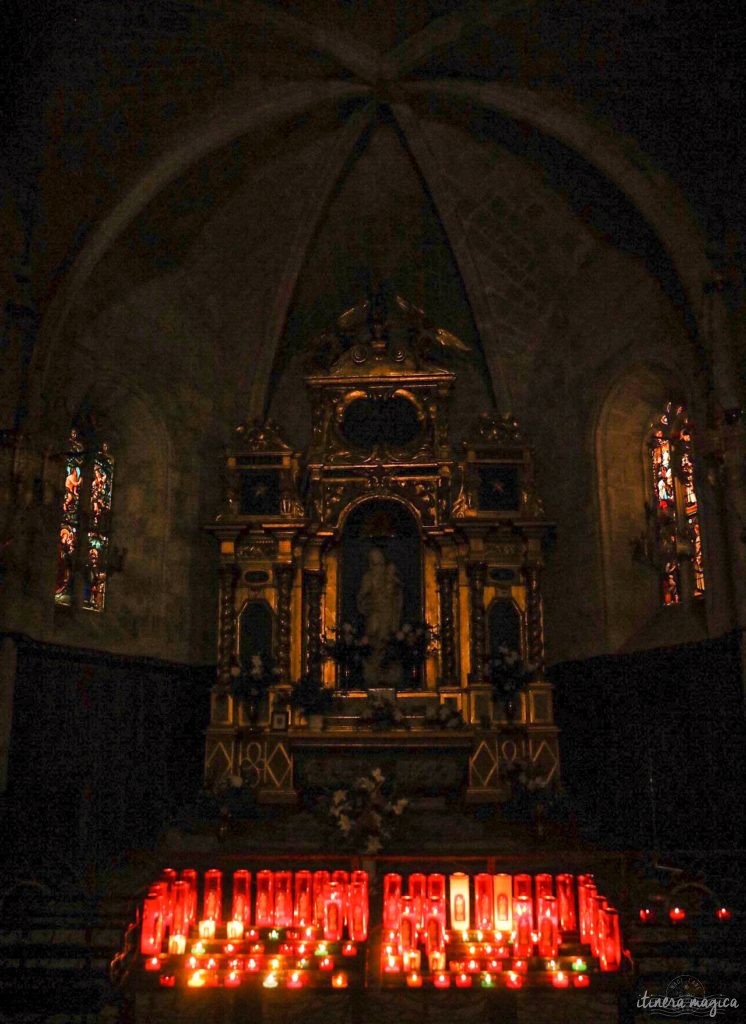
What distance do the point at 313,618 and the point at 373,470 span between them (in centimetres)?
278

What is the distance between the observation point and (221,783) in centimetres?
1321

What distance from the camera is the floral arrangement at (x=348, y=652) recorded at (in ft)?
49.1

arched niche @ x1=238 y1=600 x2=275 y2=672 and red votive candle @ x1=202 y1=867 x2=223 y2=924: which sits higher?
arched niche @ x1=238 y1=600 x2=275 y2=672

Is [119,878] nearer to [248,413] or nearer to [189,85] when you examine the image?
[248,413]

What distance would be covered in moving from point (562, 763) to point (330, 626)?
14.4 feet

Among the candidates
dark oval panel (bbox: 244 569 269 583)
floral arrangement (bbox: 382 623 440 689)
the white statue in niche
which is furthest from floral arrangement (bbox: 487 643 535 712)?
dark oval panel (bbox: 244 569 269 583)

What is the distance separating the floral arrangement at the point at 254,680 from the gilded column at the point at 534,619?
4.10 meters

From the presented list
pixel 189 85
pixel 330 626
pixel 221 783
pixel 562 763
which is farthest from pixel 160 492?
pixel 562 763

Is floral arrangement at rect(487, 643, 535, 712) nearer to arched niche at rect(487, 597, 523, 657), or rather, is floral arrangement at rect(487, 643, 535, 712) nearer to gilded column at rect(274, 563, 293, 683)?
arched niche at rect(487, 597, 523, 657)

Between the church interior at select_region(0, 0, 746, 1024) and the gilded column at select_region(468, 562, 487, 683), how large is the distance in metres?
0.07

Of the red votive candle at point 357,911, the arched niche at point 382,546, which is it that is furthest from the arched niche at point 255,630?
the red votive candle at point 357,911

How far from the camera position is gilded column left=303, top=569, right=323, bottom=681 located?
49.5 feet

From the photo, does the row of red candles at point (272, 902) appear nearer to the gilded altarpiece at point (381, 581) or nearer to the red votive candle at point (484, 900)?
the red votive candle at point (484, 900)

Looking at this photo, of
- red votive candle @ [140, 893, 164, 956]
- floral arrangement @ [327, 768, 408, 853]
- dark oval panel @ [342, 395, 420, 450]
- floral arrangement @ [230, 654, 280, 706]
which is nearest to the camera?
red votive candle @ [140, 893, 164, 956]
